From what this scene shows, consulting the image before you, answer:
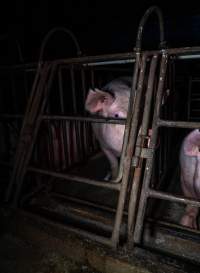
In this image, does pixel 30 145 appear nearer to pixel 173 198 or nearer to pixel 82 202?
pixel 82 202

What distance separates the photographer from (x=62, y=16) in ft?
18.8

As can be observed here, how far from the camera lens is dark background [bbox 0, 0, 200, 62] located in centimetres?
513

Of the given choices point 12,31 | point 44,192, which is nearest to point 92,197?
point 44,192

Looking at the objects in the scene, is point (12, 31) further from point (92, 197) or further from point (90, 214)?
point (90, 214)

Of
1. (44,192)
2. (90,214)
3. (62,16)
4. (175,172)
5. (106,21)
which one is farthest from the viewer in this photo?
(106,21)

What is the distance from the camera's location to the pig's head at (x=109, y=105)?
2881 millimetres

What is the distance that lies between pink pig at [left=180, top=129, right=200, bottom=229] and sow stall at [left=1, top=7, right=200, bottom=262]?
6.8 inches

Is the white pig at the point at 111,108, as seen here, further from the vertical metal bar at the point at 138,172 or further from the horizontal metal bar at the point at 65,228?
the horizontal metal bar at the point at 65,228

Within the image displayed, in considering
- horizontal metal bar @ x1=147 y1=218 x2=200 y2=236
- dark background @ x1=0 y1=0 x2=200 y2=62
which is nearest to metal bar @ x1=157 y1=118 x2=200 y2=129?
horizontal metal bar @ x1=147 y1=218 x2=200 y2=236

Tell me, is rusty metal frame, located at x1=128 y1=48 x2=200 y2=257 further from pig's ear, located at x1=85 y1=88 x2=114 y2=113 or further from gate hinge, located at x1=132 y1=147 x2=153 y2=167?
pig's ear, located at x1=85 y1=88 x2=114 y2=113

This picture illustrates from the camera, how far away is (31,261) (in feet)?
7.39

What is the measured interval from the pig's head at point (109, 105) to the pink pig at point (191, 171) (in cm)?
86

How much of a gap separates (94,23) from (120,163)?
15.9ft

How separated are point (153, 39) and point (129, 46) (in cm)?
56
